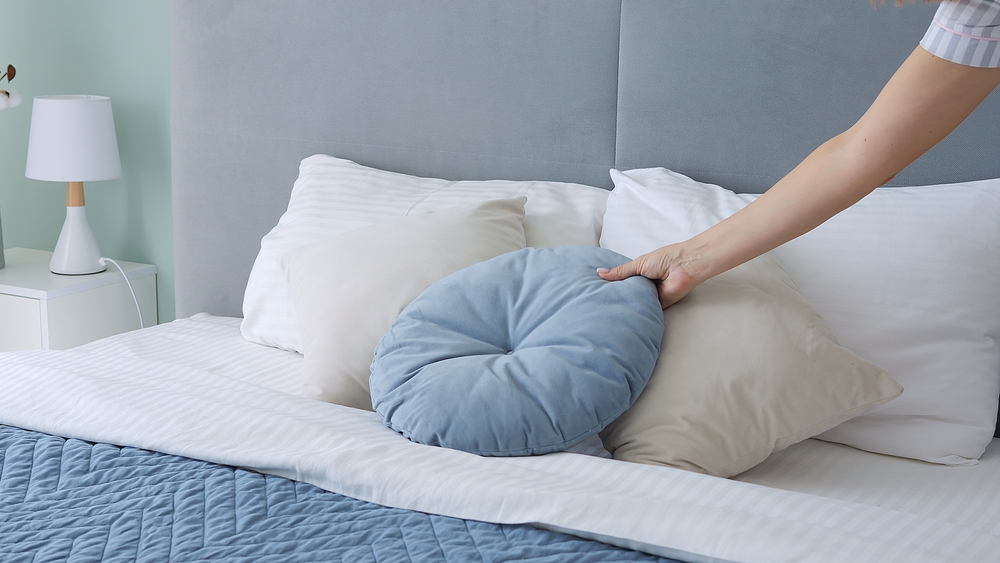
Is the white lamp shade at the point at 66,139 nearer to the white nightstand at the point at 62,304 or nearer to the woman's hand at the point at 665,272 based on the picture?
the white nightstand at the point at 62,304

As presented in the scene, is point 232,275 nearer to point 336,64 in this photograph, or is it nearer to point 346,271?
point 336,64

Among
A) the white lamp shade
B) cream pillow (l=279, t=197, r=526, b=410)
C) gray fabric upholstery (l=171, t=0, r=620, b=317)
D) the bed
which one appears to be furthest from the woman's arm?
the white lamp shade

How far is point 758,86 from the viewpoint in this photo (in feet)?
5.40

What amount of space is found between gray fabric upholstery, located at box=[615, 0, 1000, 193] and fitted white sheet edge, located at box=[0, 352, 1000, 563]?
863 mm

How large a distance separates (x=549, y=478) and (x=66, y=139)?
196cm

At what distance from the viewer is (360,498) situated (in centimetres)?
102

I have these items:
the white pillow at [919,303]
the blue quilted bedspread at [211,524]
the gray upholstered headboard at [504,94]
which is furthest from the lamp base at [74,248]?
the white pillow at [919,303]

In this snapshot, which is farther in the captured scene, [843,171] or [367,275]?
[367,275]

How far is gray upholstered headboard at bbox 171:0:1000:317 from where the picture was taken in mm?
1600

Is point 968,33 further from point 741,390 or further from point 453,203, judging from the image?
point 453,203

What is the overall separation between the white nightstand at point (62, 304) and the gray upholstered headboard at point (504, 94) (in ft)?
1.26

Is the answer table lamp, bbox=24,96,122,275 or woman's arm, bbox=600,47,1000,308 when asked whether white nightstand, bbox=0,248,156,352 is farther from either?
woman's arm, bbox=600,47,1000,308

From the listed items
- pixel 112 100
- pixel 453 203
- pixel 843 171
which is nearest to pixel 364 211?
pixel 453 203

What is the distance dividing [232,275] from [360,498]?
130cm
